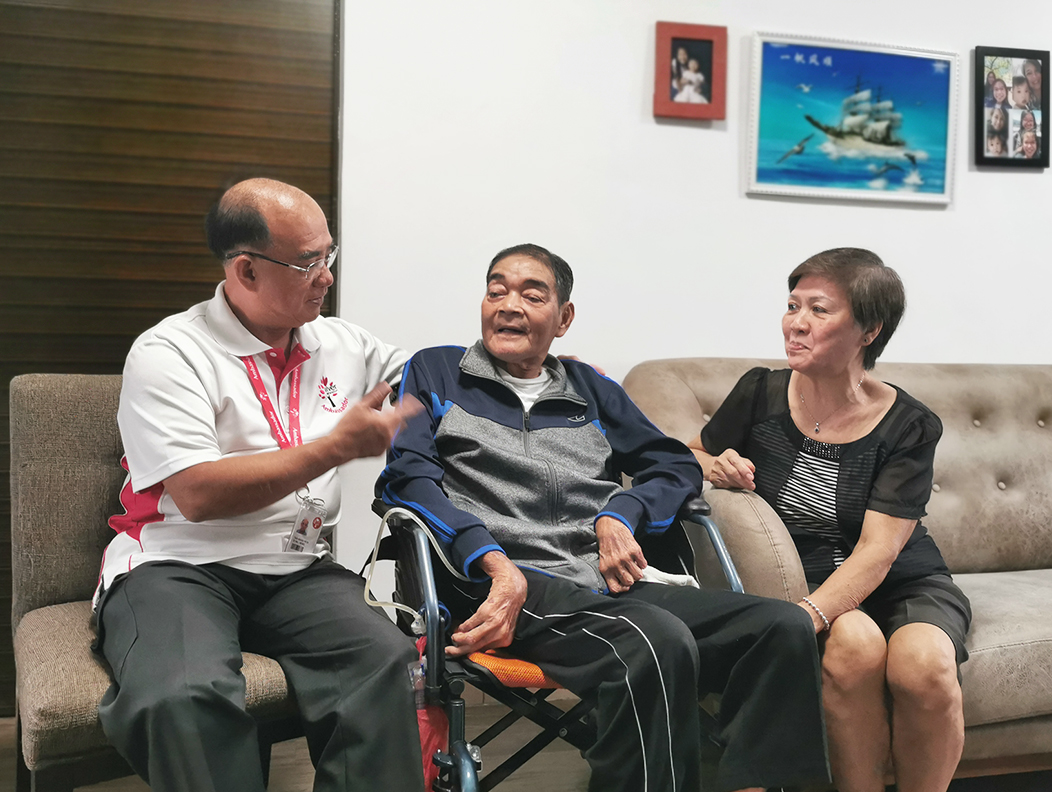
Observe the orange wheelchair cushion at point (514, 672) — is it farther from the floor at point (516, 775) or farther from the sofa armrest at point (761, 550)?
the floor at point (516, 775)

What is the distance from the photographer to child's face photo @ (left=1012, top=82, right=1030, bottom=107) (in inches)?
113

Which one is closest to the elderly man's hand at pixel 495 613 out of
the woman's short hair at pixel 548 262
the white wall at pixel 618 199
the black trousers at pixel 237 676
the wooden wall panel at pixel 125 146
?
the black trousers at pixel 237 676

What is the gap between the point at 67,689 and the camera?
4.54 feet

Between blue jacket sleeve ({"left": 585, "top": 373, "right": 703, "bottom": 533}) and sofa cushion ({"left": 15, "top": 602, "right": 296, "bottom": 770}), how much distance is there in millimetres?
758

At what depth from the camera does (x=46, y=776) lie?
140 centimetres

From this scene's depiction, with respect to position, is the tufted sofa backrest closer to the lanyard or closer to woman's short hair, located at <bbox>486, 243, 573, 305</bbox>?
woman's short hair, located at <bbox>486, 243, 573, 305</bbox>

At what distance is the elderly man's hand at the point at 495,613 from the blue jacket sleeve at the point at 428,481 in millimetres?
39

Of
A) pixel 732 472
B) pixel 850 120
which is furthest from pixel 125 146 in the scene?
pixel 850 120

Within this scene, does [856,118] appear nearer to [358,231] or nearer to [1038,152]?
[1038,152]

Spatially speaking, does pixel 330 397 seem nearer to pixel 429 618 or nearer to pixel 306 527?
pixel 306 527

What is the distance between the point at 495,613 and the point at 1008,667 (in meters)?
1.10

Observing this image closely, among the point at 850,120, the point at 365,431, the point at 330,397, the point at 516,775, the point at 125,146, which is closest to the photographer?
the point at 365,431

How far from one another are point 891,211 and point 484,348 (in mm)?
1537

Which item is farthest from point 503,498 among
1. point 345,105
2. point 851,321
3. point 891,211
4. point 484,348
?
point 891,211
